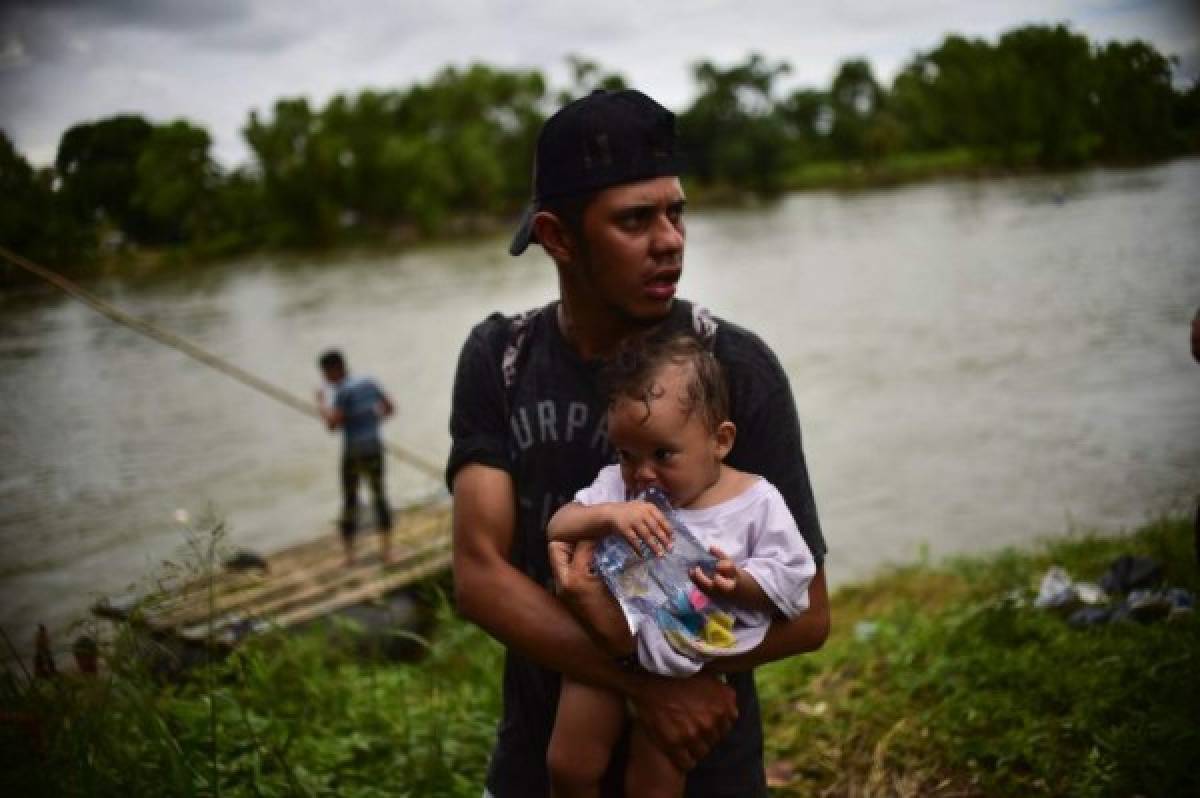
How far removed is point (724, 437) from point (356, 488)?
6.42 m

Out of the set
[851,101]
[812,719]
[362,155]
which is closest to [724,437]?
[812,719]

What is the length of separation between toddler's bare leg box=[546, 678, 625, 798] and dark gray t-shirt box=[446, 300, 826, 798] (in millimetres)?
121

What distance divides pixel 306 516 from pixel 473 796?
8.54 m

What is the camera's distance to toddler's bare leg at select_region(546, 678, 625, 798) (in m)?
1.59

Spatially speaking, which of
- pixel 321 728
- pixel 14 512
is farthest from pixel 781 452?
pixel 14 512

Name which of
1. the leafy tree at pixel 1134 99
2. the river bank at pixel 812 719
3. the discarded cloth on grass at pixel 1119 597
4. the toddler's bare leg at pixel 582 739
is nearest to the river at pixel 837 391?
the leafy tree at pixel 1134 99

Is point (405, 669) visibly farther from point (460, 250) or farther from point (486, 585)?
point (460, 250)

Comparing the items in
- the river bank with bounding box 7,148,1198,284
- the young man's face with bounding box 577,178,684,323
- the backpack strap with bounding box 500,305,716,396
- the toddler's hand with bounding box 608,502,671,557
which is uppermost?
the river bank with bounding box 7,148,1198,284

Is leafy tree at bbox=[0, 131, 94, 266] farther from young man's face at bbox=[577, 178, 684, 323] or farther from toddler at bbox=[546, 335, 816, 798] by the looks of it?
toddler at bbox=[546, 335, 816, 798]

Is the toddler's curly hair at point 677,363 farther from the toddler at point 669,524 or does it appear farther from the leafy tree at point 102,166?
the leafy tree at point 102,166

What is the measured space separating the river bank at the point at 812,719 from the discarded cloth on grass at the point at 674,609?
140 centimetres

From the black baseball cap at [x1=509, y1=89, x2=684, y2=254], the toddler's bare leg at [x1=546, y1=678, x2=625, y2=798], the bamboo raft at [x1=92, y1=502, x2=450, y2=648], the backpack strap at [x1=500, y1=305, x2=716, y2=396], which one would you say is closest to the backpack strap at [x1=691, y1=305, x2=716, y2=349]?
the backpack strap at [x1=500, y1=305, x2=716, y2=396]

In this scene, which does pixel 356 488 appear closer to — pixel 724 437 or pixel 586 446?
pixel 586 446

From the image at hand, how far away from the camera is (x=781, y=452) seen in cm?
166
